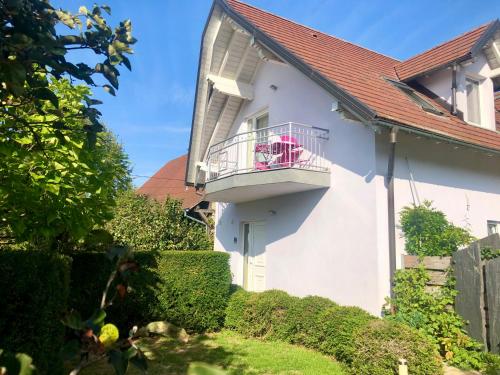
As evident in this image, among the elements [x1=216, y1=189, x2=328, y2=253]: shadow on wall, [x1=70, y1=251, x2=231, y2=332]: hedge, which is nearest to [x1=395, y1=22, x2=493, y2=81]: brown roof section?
[x1=216, y1=189, x2=328, y2=253]: shadow on wall

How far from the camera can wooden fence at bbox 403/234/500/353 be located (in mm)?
6535

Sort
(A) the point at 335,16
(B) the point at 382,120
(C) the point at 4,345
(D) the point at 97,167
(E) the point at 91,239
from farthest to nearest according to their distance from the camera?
(A) the point at 335,16, (B) the point at 382,120, (D) the point at 97,167, (E) the point at 91,239, (C) the point at 4,345

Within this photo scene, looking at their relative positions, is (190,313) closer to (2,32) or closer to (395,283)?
(395,283)

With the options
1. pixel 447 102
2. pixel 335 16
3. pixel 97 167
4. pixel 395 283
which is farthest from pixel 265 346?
pixel 335 16

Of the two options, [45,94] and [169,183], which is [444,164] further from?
[169,183]

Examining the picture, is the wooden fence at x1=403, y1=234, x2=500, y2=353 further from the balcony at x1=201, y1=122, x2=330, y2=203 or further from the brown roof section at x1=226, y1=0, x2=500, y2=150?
the balcony at x1=201, y1=122, x2=330, y2=203

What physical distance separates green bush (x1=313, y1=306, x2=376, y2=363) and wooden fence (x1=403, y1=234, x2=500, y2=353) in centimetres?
164

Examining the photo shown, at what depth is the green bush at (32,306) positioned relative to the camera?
4160 mm

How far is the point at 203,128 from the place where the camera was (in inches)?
569

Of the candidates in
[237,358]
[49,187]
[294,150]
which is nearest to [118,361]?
[49,187]

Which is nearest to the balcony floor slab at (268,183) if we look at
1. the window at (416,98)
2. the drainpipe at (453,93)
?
the window at (416,98)

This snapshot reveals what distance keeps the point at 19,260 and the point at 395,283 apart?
21.2 feet

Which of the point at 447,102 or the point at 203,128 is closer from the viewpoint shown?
the point at 447,102

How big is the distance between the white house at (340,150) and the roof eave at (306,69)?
3 centimetres
